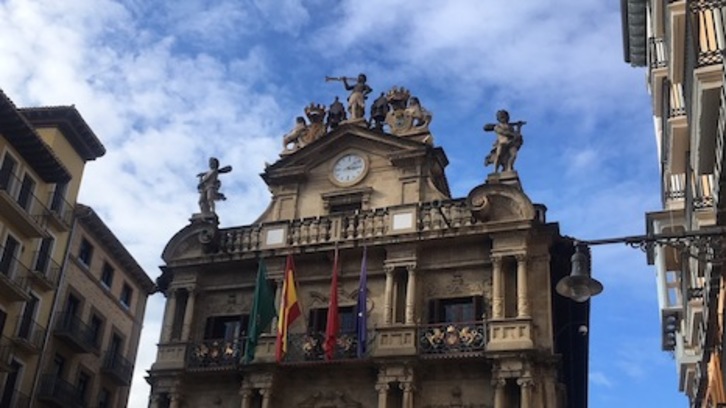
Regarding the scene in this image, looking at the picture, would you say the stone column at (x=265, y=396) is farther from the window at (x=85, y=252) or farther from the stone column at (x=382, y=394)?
the window at (x=85, y=252)

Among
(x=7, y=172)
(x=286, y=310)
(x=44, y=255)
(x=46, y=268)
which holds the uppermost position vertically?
(x=7, y=172)

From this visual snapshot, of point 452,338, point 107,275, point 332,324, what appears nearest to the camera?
point 452,338

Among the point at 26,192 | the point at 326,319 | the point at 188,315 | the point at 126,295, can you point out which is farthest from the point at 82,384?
the point at 326,319

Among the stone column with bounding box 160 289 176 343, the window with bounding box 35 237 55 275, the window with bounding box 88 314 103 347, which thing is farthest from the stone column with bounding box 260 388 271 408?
the window with bounding box 88 314 103 347

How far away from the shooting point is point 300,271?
28344 millimetres

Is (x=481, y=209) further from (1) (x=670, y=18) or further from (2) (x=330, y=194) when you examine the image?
(1) (x=670, y=18)

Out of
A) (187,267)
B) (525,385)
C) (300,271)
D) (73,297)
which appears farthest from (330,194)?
(73,297)

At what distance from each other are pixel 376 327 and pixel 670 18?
12206 mm

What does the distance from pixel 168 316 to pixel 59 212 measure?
33.6ft

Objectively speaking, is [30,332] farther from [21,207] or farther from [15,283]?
[21,207]

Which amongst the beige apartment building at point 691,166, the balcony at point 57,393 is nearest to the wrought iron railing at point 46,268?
the balcony at point 57,393

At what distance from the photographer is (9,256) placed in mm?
32406

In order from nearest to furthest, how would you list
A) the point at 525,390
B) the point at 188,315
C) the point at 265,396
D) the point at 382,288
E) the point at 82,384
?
the point at 525,390, the point at 265,396, the point at 382,288, the point at 188,315, the point at 82,384

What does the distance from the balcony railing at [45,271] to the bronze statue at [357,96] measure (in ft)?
45.1
